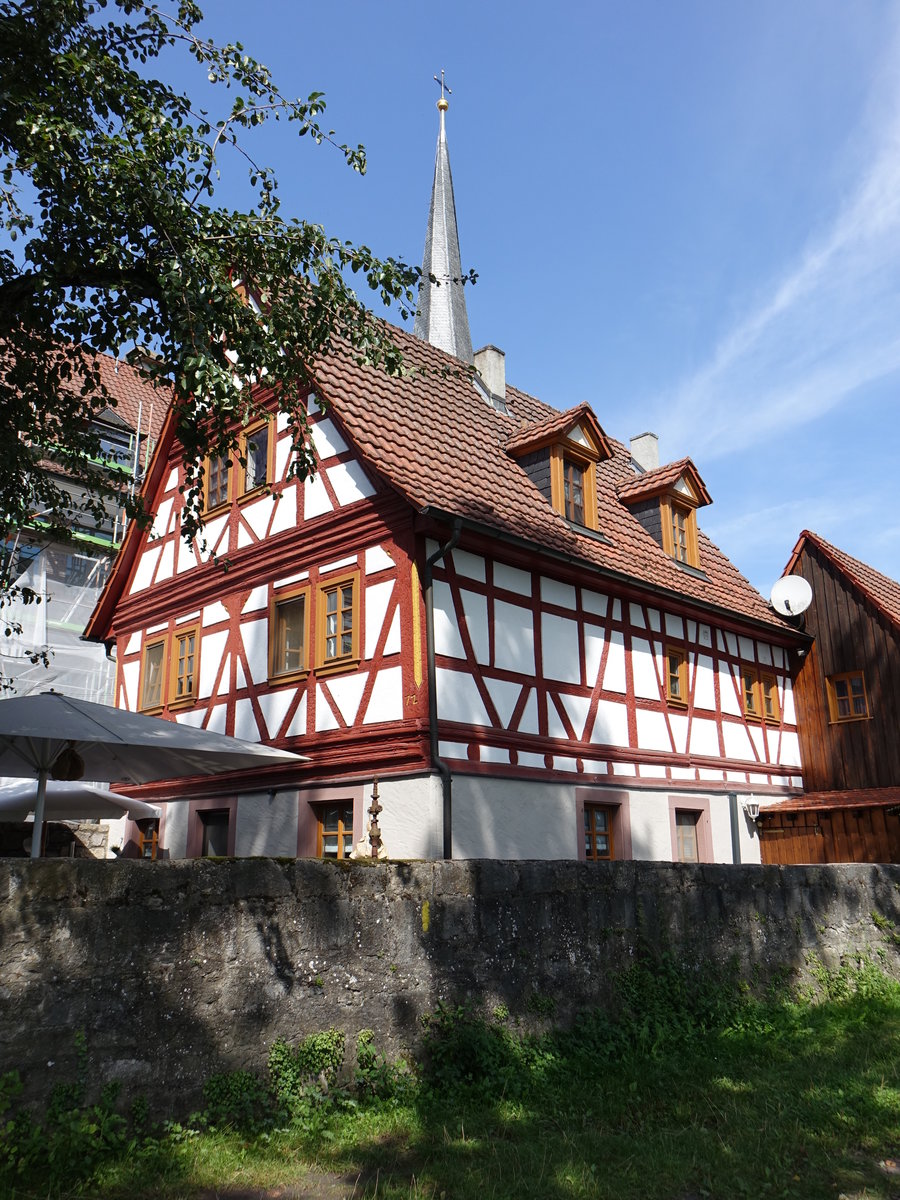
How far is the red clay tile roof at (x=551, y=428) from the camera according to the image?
48.3 ft

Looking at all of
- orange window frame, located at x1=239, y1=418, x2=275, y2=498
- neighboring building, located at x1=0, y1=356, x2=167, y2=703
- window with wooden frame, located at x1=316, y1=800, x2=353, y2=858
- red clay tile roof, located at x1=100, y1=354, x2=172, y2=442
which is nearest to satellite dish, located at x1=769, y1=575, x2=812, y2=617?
orange window frame, located at x1=239, y1=418, x2=275, y2=498

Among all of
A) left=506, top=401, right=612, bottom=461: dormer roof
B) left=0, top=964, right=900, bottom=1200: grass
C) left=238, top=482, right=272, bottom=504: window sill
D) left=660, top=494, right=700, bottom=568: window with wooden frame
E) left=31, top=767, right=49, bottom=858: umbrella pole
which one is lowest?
left=0, top=964, right=900, bottom=1200: grass

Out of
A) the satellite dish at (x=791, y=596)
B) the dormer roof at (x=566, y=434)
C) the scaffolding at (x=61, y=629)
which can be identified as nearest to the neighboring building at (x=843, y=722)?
the satellite dish at (x=791, y=596)

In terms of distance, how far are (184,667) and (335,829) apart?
171 inches

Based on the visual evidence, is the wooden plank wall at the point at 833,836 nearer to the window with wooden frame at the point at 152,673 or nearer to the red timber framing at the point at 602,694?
the red timber framing at the point at 602,694

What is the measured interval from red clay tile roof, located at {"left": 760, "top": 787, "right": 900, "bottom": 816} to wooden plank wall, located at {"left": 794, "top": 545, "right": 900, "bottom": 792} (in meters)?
0.27

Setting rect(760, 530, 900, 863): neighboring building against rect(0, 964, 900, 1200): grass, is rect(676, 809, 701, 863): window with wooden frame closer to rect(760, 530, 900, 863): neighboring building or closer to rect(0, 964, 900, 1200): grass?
rect(760, 530, 900, 863): neighboring building

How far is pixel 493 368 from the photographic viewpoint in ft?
59.1

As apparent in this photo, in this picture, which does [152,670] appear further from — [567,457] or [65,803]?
[567,457]

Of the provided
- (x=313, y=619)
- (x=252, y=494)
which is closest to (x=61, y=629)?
(x=252, y=494)

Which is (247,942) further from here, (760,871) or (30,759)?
(760,871)

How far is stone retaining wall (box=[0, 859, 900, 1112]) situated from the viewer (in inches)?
191

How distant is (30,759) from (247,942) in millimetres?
3857

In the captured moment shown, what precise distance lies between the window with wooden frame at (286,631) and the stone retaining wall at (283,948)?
631cm
